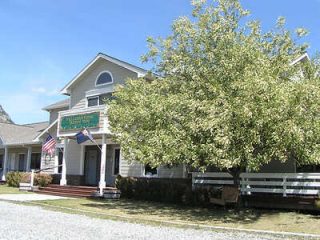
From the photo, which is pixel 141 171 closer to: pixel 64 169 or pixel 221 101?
pixel 64 169

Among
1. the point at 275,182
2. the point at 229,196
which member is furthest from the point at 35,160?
the point at 275,182

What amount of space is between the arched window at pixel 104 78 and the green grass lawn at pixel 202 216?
9.09 metres

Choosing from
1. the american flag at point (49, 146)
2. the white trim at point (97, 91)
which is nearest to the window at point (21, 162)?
the american flag at point (49, 146)

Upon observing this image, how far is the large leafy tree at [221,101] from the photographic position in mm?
14078

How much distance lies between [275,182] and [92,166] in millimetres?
13490

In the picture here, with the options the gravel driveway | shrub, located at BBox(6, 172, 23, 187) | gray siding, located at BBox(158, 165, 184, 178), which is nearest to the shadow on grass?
the gravel driveway

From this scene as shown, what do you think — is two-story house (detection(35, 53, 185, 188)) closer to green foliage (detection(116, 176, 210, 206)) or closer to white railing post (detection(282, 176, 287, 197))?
green foliage (detection(116, 176, 210, 206))

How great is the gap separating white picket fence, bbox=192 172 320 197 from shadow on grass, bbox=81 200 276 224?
1.00 meters

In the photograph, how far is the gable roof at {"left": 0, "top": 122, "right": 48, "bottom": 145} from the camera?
34250 mm

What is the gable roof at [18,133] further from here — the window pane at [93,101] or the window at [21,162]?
the window pane at [93,101]

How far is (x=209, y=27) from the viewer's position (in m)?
17.9

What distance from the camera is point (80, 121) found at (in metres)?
25.1

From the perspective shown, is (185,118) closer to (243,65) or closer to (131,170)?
(243,65)

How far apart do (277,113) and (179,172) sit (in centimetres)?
989
